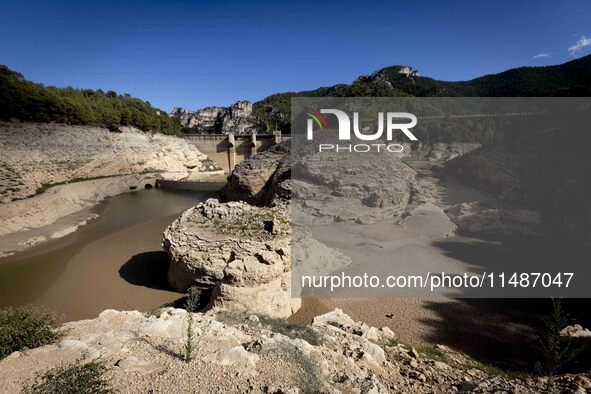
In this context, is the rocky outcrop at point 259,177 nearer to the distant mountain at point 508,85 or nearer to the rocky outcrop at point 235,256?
the rocky outcrop at point 235,256

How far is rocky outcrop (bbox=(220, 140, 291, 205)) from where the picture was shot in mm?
18688

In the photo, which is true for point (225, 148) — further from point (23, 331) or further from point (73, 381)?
point (73, 381)

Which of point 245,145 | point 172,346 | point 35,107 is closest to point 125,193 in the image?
point 35,107

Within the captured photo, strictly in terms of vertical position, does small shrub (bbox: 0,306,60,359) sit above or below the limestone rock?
above

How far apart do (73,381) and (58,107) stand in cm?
3509

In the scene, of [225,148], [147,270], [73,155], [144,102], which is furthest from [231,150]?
[147,270]

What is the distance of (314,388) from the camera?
3664mm

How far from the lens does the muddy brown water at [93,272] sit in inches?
385

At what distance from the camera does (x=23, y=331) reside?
13.6 ft

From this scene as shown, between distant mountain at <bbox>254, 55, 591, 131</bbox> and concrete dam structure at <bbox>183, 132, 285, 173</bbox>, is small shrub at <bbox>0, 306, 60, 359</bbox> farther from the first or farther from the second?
concrete dam structure at <bbox>183, 132, 285, 173</bbox>

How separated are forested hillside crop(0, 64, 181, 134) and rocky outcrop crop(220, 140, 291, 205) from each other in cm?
2164

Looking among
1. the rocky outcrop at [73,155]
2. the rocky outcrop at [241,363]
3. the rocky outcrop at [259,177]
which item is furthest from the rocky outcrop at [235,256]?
the rocky outcrop at [73,155]

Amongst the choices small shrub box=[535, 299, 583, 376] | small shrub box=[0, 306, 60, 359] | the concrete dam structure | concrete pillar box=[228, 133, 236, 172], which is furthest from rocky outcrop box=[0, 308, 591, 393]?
the concrete dam structure

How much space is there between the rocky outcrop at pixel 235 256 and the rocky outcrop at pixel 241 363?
5.96ft
